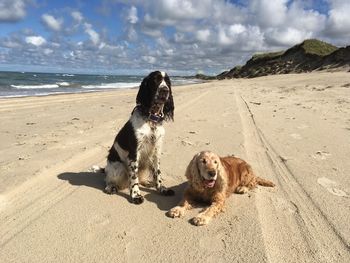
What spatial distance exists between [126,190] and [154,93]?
146cm

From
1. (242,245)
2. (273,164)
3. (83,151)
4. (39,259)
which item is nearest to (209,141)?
(273,164)

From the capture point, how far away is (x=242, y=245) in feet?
12.8

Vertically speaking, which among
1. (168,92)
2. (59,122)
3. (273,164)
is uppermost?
(168,92)

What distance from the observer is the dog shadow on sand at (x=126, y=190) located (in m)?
5.21

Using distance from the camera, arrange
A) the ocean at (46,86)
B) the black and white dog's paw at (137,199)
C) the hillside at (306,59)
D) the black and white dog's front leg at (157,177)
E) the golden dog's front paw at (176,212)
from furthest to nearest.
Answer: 1. the hillside at (306,59)
2. the ocean at (46,86)
3. the black and white dog's front leg at (157,177)
4. the black and white dog's paw at (137,199)
5. the golden dog's front paw at (176,212)

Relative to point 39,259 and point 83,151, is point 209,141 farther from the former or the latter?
point 39,259

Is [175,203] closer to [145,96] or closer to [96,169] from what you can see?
[145,96]

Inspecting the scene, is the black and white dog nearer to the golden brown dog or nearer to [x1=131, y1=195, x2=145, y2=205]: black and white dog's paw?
[x1=131, y1=195, x2=145, y2=205]: black and white dog's paw

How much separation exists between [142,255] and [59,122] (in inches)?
335

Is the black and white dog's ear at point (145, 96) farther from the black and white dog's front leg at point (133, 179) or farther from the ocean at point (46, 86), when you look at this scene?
the ocean at point (46, 86)

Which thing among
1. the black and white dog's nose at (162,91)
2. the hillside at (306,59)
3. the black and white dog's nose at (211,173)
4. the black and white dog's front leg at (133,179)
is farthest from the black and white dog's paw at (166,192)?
the hillside at (306,59)

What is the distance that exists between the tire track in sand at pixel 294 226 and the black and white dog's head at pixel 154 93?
1.80 m

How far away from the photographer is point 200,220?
4410mm

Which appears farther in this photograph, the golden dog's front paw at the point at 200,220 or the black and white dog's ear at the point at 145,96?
the black and white dog's ear at the point at 145,96
